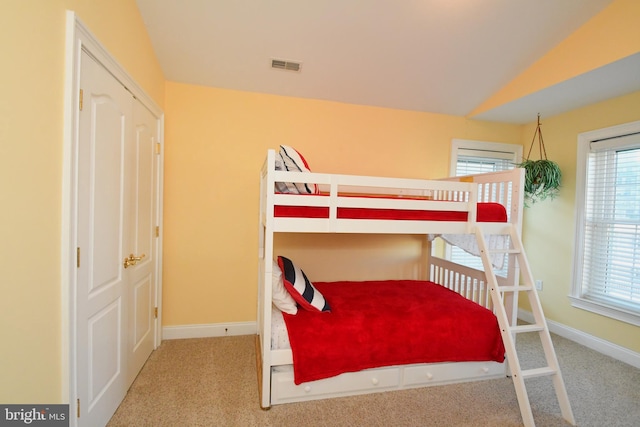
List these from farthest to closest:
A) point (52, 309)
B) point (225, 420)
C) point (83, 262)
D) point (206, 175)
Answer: point (206, 175), point (225, 420), point (83, 262), point (52, 309)

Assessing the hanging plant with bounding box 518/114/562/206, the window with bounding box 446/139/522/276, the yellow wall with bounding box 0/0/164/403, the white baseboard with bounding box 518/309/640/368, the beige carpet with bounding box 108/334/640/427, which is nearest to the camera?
the yellow wall with bounding box 0/0/164/403

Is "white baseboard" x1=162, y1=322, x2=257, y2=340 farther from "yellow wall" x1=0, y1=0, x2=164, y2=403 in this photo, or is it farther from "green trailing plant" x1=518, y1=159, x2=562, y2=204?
"green trailing plant" x1=518, y1=159, x2=562, y2=204

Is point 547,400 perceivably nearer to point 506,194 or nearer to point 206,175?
point 506,194

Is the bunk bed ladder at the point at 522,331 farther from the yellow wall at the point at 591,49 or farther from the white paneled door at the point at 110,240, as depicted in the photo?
the white paneled door at the point at 110,240

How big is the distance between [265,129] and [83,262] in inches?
74.8

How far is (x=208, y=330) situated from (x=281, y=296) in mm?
1257

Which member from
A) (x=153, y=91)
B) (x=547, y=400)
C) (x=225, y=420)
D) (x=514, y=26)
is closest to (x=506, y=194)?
(x=514, y=26)

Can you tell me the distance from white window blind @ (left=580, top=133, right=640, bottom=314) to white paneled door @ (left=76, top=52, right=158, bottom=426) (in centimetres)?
400

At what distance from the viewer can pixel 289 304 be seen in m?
2.00

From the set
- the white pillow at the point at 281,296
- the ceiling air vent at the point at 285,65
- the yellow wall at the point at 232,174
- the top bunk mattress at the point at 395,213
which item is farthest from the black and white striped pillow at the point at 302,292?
the ceiling air vent at the point at 285,65

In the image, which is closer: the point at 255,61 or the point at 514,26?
the point at 514,26

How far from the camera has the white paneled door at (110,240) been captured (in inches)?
55.5

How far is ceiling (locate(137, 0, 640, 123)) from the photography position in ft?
6.82

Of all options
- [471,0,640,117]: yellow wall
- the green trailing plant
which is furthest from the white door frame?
the green trailing plant
